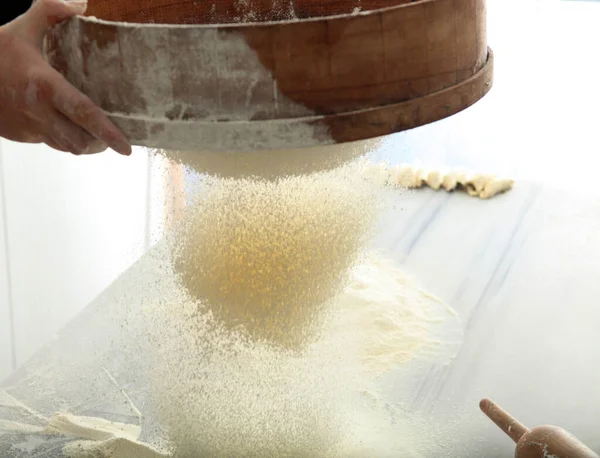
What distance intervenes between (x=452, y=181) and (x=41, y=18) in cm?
113

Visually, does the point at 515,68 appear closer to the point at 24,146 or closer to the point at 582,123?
the point at 582,123

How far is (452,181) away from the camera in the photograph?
1804 mm

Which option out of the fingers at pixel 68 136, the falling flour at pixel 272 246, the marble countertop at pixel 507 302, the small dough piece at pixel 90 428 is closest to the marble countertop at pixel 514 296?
the marble countertop at pixel 507 302

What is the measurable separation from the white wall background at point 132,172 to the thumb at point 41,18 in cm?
32

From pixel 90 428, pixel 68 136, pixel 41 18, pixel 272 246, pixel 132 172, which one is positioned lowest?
pixel 90 428

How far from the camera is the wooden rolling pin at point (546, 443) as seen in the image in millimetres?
936

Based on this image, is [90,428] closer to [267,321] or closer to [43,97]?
[267,321]

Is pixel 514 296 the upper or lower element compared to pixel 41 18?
lower

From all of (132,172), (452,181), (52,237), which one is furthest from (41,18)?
(132,172)

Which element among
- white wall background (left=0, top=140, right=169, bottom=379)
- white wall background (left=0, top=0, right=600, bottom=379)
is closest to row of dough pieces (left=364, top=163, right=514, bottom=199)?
white wall background (left=0, top=0, right=600, bottom=379)

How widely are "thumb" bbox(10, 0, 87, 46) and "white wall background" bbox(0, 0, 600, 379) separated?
1.05 feet

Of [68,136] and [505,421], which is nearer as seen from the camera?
[68,136]

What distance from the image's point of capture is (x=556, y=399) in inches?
47.6

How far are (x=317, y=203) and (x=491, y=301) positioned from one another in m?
0.57
